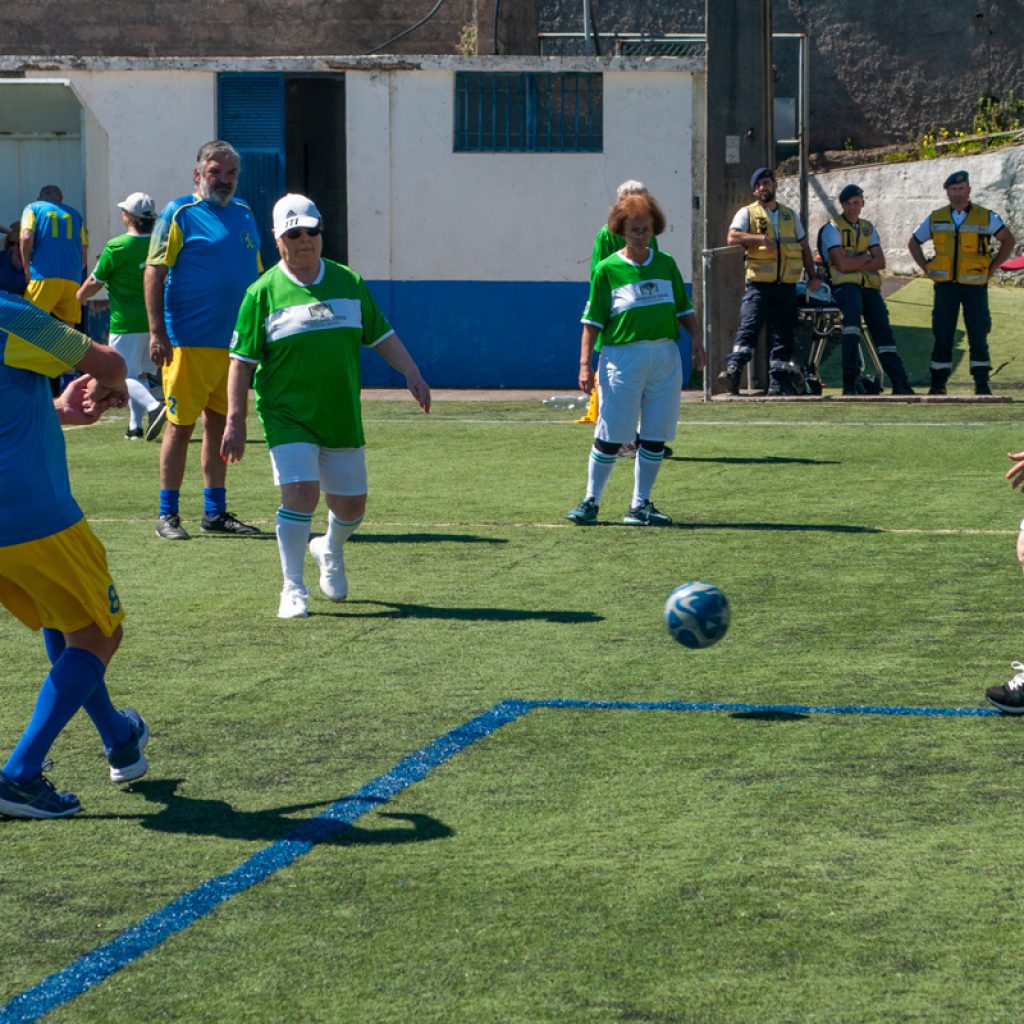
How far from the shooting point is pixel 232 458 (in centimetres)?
825

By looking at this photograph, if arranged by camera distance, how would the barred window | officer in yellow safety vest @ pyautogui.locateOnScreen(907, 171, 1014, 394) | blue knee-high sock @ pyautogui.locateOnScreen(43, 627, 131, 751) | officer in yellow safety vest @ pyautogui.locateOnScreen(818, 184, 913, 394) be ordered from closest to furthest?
blue knee-high sock @ pyautogui.locateOnScreen(43, 627, 131, 751) → officer in yellow safety vest @ pyautogui.locateOnScreen(907, 171, 1014, 394) → officer in yellow safety vest @ pyautogui.locateOnScreen(818, 184, 913, 394) → the barred window

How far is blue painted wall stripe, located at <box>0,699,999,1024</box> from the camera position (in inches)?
152

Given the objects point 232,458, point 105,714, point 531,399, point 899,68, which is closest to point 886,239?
point 899,68

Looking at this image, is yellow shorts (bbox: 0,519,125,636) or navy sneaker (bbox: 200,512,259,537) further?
navy sneaker (bbox: 200,512,259,537)

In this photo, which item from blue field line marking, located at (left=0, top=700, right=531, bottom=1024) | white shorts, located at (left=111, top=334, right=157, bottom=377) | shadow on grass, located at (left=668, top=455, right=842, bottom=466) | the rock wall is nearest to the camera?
blue field line marking, located at (left=0, top=700, right=531, bottom=1024)

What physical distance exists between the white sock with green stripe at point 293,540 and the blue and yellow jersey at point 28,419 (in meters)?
3.15

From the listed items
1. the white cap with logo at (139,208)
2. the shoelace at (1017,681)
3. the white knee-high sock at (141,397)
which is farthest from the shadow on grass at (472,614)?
the white cap with logo at (139,208)

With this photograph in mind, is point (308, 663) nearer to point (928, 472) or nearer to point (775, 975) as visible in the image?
point (775, 975)

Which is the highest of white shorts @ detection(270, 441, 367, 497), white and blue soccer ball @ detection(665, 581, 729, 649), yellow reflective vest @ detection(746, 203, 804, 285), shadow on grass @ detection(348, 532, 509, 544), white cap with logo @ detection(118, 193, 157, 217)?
white cap with logo @ detection(118, 193, 157, 217)

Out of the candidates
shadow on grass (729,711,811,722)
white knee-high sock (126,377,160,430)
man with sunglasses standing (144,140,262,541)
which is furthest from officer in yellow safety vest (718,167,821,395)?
shadow on grass (729,711,811,722)

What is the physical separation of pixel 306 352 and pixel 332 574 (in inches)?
41.7

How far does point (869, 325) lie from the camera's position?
18469 millimetres

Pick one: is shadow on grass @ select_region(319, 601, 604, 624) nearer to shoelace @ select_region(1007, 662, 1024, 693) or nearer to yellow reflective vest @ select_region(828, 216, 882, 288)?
shoelace @ select_region(1007, 662, 1024, 693)

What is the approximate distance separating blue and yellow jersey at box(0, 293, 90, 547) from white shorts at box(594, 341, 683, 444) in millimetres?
5923
